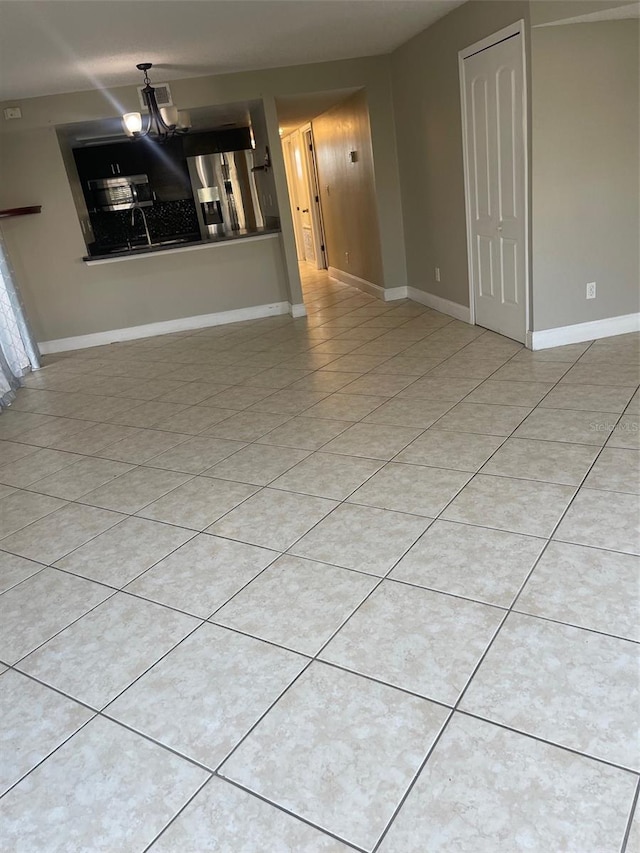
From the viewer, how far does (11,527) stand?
9.36 ft

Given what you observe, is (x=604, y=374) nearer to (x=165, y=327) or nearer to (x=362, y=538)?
(x=362, y=538)

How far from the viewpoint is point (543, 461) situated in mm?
2768

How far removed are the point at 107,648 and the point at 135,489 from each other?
3.93 ft

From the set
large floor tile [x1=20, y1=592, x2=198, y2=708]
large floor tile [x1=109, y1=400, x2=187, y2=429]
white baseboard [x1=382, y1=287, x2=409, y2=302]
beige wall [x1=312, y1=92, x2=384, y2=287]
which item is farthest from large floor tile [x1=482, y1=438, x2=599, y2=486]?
beige wall [x1=312, y1=92, x2=384, y2=287]

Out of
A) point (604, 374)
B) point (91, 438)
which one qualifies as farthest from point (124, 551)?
point (604, 374)

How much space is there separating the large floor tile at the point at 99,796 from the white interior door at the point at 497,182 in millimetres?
3788

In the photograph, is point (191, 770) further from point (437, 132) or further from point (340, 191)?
point (340, 191)

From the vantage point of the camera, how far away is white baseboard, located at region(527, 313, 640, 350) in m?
4.34

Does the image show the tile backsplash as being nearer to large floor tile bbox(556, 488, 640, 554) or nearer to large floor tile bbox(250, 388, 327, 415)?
large floor tile bbox(250, 388, 327, 415)

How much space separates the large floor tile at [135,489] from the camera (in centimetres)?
294

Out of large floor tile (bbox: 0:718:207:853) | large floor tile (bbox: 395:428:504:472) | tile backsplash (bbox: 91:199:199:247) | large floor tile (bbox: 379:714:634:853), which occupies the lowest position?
large floor tile (bbox: 379:714:634:853)

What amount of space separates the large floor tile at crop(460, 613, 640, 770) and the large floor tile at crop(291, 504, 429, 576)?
55 centimetres

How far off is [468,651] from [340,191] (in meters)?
7.01

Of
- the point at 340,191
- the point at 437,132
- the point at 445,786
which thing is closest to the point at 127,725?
the point at 445,786
